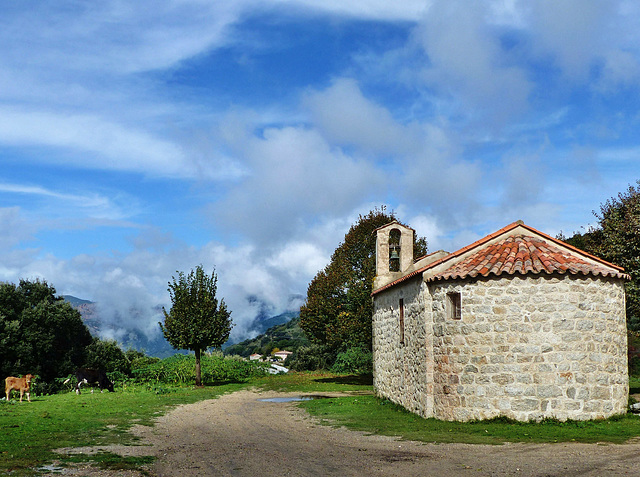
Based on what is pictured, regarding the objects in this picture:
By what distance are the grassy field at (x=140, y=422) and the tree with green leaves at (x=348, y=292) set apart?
7.22 meters

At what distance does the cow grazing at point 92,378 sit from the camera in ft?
81.2

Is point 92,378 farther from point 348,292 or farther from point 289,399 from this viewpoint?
point 348,292

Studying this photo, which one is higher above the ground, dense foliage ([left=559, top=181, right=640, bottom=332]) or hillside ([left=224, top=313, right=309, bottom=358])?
dense foliage ([left=559, top=181, right=640, bottom=332])

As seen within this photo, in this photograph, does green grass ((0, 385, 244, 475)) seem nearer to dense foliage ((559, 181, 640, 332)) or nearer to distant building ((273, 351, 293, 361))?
dense foliage ((559, 181, 640, 332))

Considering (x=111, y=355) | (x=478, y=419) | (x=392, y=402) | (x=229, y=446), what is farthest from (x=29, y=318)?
(x=478, y=419)

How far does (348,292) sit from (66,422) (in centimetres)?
1767

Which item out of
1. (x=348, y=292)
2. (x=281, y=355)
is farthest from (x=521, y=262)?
(x=281, y=355)

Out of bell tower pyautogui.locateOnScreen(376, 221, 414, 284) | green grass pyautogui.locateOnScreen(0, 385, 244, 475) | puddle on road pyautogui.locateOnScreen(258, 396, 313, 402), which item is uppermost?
bell tower pyautogui.locateOnScreen(376, 221, 414, 284)

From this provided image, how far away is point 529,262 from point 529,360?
2.56 meters

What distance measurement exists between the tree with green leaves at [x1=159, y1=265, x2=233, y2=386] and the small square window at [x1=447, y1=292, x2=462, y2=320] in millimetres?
16709

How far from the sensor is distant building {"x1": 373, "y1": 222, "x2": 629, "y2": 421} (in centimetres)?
1419

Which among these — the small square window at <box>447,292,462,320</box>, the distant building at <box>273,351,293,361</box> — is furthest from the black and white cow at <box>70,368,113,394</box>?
the distant building at <box>273,351,293,361</box>

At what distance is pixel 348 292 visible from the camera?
99.5ft

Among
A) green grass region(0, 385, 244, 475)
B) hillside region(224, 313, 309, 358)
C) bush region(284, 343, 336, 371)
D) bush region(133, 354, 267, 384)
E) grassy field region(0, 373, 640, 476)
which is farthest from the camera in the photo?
hillside region(224, 313, 309, 358)
